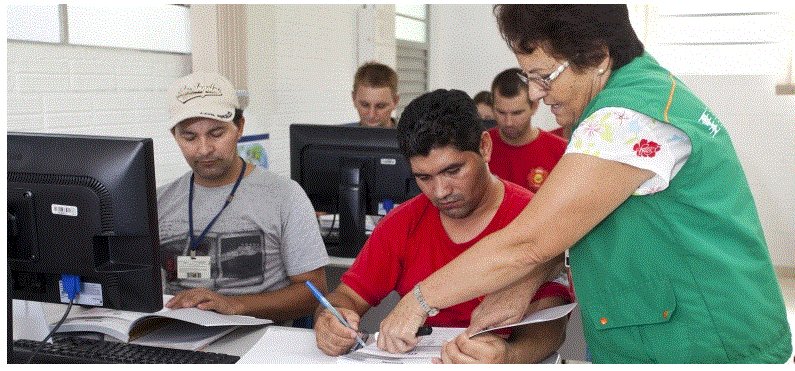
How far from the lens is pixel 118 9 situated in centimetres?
284

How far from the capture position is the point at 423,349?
4.23 ft

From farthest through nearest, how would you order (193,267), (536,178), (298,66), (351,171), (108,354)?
1. (298,66)
2. (536,178)
3. (351,171)
4. (193,267)
5. (108,354)

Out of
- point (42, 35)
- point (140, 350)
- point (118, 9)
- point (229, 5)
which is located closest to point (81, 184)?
point (140, 350)

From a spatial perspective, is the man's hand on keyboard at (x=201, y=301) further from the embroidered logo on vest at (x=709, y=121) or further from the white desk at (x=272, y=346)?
the embroidered logo on vest at (x=709, y=121)

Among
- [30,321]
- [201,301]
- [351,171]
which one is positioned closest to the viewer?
[30,321]

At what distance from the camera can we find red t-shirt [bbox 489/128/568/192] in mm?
3275

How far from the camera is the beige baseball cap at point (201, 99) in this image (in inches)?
76.0

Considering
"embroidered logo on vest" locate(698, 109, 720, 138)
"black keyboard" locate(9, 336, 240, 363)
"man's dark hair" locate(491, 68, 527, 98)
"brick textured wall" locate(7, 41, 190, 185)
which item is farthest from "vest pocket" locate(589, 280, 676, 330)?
"man's dark hair" locate(491, 68, 527, 98)

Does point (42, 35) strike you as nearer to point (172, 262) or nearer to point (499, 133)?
point (172, 262)

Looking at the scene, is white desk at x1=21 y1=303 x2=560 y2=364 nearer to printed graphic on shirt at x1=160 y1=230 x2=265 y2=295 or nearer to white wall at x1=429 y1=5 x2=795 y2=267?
printed graphic on shirt at x1=160 y1=230 x2=265 y2=295

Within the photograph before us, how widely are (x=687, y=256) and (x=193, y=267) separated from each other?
126 cm

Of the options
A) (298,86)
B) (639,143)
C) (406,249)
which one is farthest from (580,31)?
(298,86)

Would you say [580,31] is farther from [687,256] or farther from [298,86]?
[298,86]

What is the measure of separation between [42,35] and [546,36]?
2.00 metres
